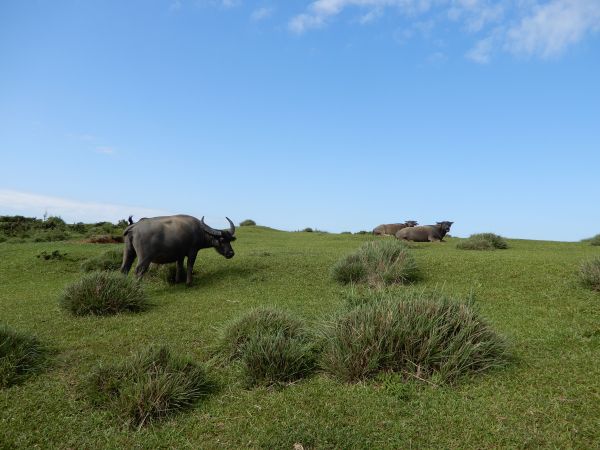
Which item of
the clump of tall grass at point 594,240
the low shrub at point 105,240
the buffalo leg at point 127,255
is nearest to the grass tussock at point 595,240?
the clump of tall grass at point 594,240

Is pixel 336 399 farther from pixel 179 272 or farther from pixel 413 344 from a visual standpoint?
pixel 179 272

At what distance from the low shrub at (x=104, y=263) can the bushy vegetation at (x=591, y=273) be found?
1202 cm

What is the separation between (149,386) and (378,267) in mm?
6906

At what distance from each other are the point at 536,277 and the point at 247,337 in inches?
267

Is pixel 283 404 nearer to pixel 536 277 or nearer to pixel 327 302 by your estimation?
pixel 327 302

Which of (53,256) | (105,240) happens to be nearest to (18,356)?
(53,256)

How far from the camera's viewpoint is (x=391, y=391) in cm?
516

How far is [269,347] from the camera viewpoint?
5.80 metres

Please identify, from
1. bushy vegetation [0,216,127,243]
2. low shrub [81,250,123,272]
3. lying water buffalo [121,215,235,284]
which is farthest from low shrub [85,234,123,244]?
lying water buffalo [121,215,235,284]

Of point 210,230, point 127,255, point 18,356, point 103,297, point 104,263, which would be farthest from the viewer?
point 104,263

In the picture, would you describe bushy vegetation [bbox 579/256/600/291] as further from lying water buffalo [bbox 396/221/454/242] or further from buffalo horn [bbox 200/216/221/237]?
lying water buffalo [bbox 396/221/454/242]

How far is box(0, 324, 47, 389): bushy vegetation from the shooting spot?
19.4ft

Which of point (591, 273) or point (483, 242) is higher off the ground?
point (483, 242)

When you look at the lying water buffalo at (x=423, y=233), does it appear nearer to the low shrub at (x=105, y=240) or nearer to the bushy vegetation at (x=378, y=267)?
the bushy vegetation at (x=378, y=267)
